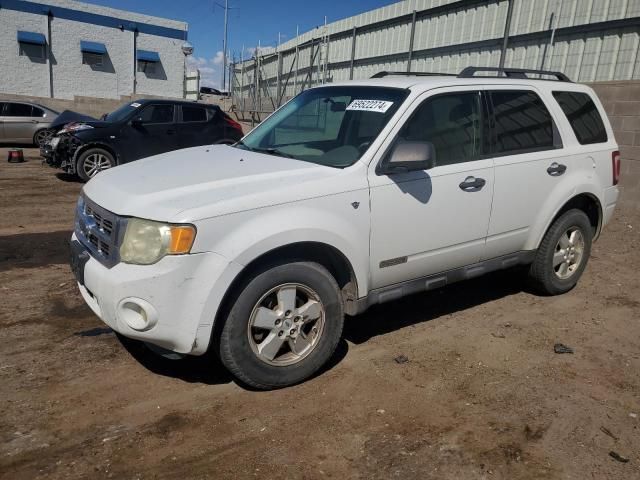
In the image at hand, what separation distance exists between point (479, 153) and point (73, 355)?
10.7ft

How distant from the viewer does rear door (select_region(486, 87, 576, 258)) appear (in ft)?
13.8

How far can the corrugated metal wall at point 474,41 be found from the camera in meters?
8.35

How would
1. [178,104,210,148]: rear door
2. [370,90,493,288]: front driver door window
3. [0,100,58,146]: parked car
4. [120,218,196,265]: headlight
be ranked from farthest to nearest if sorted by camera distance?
[0,100,58,146]: parked car, [178,104,210,148]: rear door, [370,90,493,288]: front driver door window, [120,218,196,265]: headlight

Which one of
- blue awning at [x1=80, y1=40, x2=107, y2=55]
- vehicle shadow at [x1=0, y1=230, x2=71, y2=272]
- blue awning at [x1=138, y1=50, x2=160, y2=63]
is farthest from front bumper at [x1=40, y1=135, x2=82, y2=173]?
blue awning at [x1=138, y1=50, x2=160, y2=63]

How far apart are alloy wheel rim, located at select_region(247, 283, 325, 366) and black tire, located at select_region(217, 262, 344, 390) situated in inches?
0.6

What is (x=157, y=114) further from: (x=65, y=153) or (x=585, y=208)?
(x=585, y=208)

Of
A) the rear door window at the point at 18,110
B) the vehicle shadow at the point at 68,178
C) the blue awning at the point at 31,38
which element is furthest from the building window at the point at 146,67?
the vehicle shadow at the point at 68,178

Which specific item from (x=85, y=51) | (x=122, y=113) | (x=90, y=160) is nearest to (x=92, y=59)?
(x=85, y=51)

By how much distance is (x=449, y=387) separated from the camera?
3.42 metres

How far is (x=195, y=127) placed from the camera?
11.1 m

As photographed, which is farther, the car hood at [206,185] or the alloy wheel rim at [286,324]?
the alloy wheel rim at [286,324]

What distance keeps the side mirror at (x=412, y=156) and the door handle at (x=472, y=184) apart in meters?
0.53

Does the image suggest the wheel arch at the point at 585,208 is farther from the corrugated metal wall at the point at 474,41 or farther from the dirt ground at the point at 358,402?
the corrugated metal wall at the point at 474,41

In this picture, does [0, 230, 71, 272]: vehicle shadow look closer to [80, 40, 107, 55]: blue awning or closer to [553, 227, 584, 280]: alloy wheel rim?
[553, 227, 584, 280]: alloy wheel rim
